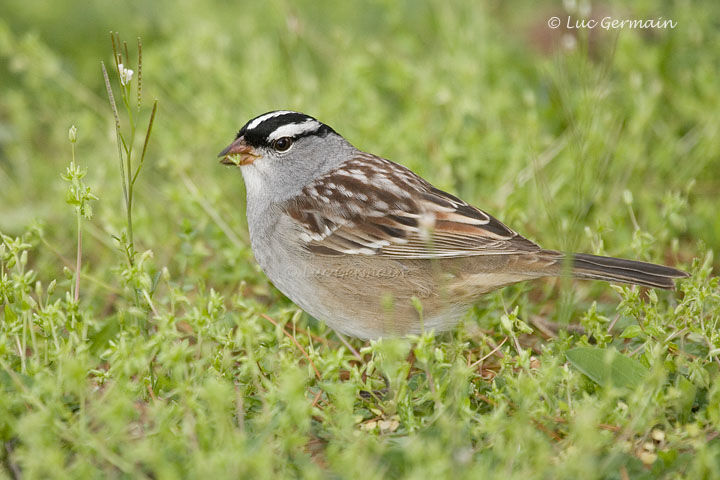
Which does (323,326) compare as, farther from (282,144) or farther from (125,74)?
(125,74)

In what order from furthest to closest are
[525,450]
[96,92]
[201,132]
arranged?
1. [96,92]
2. [201,132]
3. [525,450]

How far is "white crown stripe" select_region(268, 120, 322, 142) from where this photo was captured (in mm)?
4039

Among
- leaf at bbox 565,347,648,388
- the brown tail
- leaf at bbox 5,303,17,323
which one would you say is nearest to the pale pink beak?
leaf at bbox 5,303,17,323

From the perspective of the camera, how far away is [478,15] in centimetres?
613

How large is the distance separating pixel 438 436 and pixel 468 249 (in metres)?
0.97

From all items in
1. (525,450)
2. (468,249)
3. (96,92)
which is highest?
(96,92)

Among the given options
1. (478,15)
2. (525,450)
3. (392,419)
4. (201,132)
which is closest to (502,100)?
(478,15)

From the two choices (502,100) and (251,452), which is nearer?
(251,452)

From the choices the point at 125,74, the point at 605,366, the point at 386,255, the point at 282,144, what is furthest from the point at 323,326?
the point at 125,74

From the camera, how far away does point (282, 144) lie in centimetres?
408

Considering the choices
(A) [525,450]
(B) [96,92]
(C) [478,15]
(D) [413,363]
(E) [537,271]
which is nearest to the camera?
(A) [525,450]

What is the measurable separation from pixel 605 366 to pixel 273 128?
1.88 meters

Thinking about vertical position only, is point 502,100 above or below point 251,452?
above

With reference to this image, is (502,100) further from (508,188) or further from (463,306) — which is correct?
(463,306)
